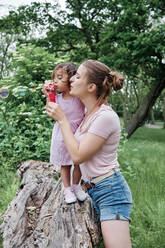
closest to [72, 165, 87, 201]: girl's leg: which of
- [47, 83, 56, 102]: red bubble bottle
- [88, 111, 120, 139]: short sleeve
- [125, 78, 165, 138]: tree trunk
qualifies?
[88, 111, 120, 139]: short sleeve

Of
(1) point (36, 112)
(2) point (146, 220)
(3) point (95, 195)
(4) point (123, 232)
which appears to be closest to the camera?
(4) point (123, 232)

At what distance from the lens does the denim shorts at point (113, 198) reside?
68.0 inches

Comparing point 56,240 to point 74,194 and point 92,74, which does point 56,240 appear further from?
point 92,74

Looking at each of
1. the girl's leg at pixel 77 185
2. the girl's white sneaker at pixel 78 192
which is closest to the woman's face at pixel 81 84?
the girl's leg at pixel 77 185

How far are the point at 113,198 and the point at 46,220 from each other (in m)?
0.77

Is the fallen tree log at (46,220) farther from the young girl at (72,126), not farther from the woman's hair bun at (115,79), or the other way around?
the woman's hair bun at (115,79)

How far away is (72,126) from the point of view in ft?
6.86

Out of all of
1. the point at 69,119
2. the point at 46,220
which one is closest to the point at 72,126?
the point at 69,119

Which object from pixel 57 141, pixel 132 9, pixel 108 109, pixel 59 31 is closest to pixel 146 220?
pixel 57 141

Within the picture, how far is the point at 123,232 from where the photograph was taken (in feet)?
5.47

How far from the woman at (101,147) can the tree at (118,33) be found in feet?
20.1

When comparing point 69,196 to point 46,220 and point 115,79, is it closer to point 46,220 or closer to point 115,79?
point 46,220

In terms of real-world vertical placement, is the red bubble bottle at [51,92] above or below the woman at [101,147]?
above

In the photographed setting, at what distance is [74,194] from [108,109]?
0.74 meters
